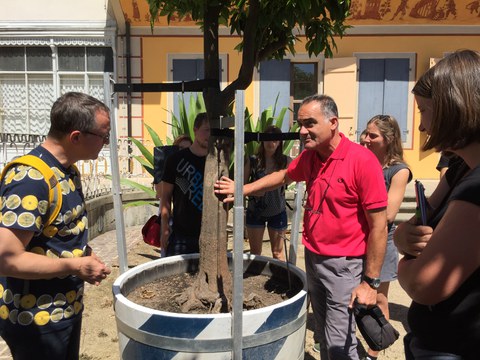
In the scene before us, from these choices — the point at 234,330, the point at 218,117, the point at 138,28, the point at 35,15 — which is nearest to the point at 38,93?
the point at 35,15

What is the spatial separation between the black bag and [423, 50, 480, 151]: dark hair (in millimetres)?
1015

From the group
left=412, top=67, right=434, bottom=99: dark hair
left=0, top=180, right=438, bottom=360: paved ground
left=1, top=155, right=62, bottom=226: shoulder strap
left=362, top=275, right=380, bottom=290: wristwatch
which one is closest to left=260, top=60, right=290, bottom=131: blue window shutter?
left=0, top=180, right=438, bottom=360: paved ground

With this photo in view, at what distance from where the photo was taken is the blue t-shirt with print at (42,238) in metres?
1.58

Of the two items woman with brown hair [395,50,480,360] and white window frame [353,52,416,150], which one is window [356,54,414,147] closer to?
white window frame [353,52,416,150]

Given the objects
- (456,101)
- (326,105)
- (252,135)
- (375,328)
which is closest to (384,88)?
(326,105)

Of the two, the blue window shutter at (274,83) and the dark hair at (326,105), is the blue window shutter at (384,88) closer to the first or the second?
the blue window shutter at (274,83)

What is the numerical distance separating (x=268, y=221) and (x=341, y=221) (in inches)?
87.7

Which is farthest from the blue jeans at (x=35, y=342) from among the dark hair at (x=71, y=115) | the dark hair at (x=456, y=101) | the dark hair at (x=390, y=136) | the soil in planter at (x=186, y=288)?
the dark hair at (x=390, y=136)

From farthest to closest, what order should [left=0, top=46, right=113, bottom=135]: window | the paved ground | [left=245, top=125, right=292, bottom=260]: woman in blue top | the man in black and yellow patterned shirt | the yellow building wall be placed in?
[left=0, top=46, right=113, bottom=135]: window < the yellow building wall < the paved ground < [left=245, top=125, right=292, bottom=260]: woman in blue top < the man in black and yellow patterned shirt

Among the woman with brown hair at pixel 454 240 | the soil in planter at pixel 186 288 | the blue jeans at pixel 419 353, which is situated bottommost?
the soil in planter at pixel 186 288

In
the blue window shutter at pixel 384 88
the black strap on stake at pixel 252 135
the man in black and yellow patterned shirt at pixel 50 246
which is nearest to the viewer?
the man in black and yellow patterned shirt at pixel 50 246

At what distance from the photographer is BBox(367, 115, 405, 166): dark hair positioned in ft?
9.89

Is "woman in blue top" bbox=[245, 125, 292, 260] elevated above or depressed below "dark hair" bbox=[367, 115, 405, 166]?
below

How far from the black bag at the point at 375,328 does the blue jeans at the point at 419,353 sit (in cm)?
41
